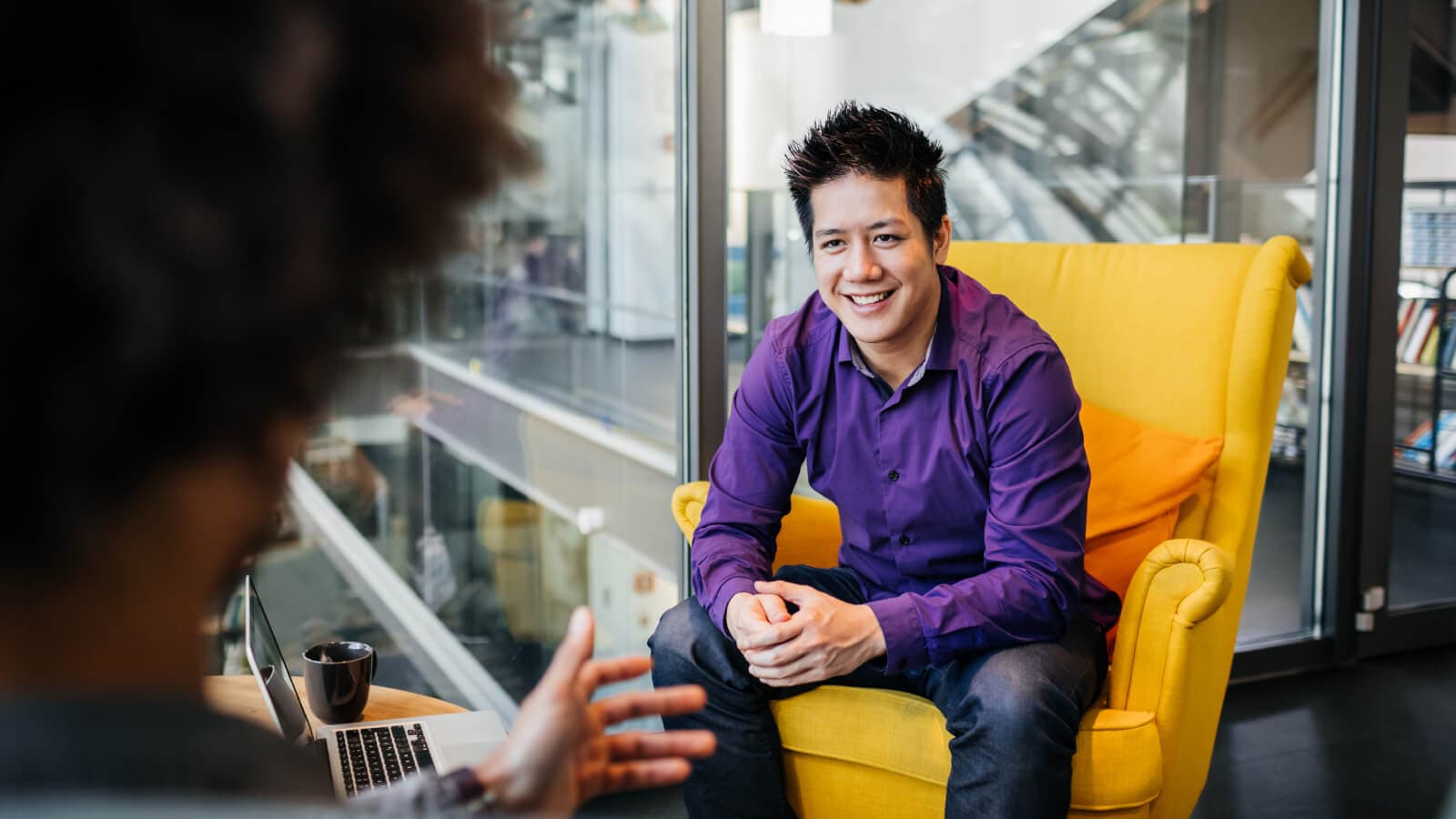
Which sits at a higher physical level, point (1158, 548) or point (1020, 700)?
point (1158, 548)

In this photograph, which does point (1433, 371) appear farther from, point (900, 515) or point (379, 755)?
point (379, 755)

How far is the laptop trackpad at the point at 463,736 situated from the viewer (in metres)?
1.44

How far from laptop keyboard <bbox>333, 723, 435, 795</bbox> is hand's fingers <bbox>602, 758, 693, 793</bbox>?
22.1 inches

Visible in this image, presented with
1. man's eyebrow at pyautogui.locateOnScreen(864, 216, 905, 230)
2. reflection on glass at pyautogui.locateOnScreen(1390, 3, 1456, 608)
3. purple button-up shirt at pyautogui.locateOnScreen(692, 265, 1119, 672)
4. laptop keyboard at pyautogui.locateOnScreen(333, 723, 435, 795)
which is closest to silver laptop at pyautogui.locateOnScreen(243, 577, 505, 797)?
laptop keyboard at pyautogui.locateOnScreen(333, 723, 435, 795)

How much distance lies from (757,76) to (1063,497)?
123cm

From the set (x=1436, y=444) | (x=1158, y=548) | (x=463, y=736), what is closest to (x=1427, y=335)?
(x=1436, y=444)

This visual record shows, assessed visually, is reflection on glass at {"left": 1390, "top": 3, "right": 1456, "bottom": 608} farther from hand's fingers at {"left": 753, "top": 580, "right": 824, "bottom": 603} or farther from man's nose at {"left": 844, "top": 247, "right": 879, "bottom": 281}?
hand's fingers at {"left": 753, "top": 580, "right": 824, "bottom": 603}

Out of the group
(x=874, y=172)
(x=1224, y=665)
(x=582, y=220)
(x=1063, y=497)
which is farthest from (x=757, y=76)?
(x=1224, y=665)

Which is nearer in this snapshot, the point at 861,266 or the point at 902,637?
the point at 902,637

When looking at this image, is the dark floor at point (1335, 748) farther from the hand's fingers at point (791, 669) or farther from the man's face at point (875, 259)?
the man's face at point (875, 259)

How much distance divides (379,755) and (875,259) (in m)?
0.99

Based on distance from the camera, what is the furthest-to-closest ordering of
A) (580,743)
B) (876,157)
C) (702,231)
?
(702,231), (876,157), (580,743)

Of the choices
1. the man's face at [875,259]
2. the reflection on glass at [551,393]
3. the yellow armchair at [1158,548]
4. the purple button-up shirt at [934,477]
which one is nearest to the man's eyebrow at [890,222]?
the man's face at [875,259]

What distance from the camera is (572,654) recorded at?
2.81 ft
